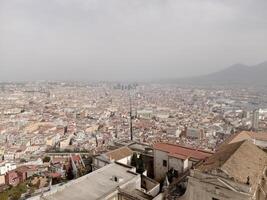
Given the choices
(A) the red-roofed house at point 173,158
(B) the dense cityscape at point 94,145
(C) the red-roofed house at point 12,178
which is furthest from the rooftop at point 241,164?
(C) the red-roofed house at point 12,178

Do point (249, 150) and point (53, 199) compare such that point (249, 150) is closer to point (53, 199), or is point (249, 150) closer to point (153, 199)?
point (153, 199)

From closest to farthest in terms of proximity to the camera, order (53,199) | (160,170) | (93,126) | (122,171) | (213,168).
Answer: (213,168) → (53,199) → (122,171) → (160,170) → (93,126)

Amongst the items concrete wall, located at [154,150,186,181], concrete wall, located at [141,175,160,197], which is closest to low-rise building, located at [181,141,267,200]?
concrete wall, located at [141,175,160,197]

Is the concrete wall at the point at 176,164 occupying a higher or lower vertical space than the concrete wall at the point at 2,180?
higher

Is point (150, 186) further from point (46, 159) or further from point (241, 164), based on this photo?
point (46, 159)

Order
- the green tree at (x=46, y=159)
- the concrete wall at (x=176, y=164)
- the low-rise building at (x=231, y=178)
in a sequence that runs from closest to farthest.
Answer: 1. the low-rise building at (x=231, y=178)
2. the concrete wall at (x=176, y=164)
3. the green tree at (x=46, y=159)

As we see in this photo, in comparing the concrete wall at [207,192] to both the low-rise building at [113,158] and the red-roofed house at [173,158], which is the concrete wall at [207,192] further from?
the low-rise building at [113,158]

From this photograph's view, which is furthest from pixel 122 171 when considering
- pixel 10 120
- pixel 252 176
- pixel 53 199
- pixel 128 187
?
pixel 10 120

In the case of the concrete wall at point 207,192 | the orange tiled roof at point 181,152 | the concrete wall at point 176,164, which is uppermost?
the concrete wall at point 207,192

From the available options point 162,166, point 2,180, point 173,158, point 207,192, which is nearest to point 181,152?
point 173,158
